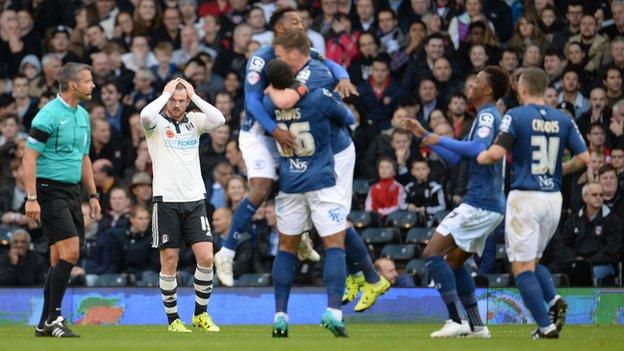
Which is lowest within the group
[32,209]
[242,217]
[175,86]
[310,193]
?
[242,217]

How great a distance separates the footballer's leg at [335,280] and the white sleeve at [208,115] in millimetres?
2273

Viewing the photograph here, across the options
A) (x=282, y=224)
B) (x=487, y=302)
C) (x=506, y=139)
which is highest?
(x=506, y=139)

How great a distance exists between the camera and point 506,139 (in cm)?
1325

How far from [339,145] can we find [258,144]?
1233mm

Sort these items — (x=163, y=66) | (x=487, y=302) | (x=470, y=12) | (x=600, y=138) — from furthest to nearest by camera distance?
(x=163, y=66), (x=470, y=12), (x=600, y=138), (x=487, y=302)

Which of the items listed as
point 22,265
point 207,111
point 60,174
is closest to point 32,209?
point 60,174

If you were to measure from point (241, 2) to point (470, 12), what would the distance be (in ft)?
13.8

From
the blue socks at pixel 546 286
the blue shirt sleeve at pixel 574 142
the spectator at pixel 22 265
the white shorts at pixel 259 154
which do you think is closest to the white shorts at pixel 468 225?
the blue socks at pixel 546 286

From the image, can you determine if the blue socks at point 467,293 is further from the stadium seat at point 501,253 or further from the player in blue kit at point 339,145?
the stadium seat at point 501,253

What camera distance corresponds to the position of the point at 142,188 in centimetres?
2153

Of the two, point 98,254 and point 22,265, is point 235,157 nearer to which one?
point 98,254

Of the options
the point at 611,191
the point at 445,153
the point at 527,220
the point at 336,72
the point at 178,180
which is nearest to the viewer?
the point at 527,220

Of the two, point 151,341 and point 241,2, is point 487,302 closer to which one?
point 151,341

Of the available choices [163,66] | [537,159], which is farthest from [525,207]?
[163,66]
